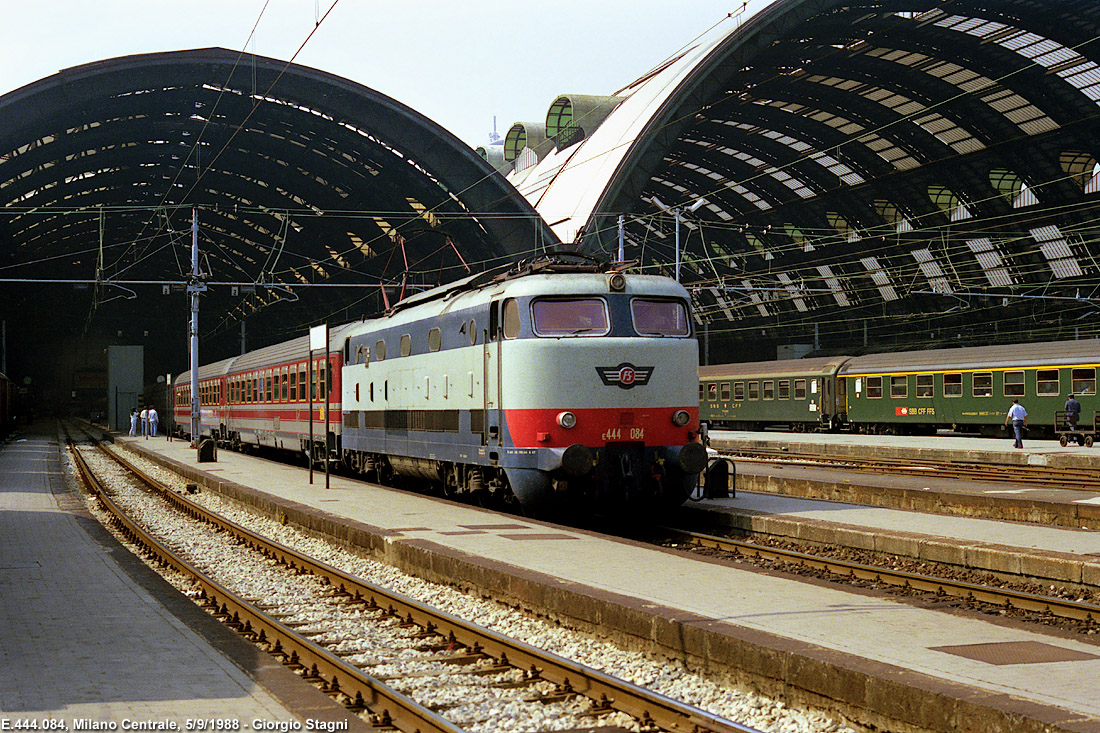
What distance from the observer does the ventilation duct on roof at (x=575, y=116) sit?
209ft

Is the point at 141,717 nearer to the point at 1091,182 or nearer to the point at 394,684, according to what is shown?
the point at 394,684

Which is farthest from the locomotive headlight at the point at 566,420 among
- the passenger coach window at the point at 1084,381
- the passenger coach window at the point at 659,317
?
the passenger coach window at the point at 1084,381

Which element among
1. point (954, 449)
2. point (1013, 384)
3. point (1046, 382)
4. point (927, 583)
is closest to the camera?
point (927, 583)

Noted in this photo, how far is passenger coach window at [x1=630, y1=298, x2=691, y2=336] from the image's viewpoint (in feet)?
54.3

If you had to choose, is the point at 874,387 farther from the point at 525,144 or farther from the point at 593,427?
the point at 525,144

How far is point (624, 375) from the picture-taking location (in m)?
16.0

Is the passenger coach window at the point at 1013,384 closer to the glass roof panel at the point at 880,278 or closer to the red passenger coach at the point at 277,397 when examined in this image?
the red passenger coach at the point at 277,397

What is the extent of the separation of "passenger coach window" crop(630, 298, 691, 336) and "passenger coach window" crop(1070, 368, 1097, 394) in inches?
906

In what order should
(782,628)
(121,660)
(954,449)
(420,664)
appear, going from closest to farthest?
1. (121,660)
2. (782,628)
3. (420,664)
4. (954,449)

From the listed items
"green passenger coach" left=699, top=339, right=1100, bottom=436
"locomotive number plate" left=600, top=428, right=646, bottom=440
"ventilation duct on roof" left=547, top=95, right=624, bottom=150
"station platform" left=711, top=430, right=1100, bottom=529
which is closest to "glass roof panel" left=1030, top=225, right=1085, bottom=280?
"green passenger coach" left=699, top=339, right=1100, bottom=436

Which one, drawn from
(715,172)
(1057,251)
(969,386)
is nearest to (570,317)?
(969,386)

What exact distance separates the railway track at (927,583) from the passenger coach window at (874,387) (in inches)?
1175

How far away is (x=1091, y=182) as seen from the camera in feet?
183

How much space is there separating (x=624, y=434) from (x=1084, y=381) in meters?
24.8
